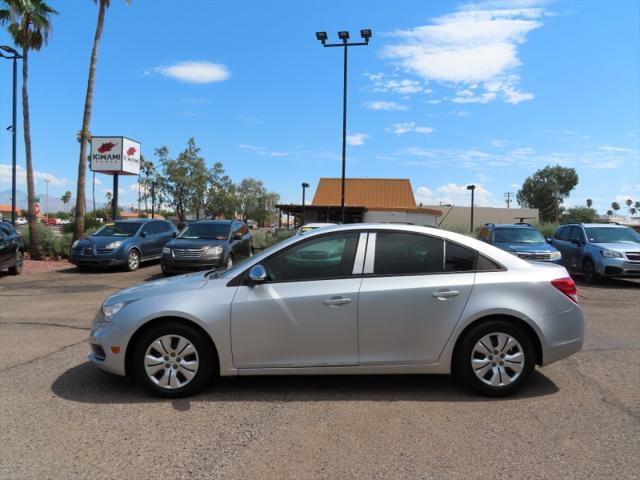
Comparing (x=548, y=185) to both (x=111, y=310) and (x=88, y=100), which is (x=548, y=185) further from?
(x=111, y=310)

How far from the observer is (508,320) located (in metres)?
4.34

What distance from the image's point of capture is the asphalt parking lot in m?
3.15

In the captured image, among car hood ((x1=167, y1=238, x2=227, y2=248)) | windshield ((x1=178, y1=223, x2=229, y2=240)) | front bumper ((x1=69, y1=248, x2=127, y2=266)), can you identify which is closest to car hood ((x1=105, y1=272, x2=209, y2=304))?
car hood ((x1=167, y1=238, x2=227, y2=248))

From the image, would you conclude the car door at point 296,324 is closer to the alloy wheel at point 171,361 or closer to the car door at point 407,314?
the car door at point 407,314

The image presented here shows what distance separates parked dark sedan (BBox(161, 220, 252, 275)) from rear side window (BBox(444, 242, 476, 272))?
9.17m

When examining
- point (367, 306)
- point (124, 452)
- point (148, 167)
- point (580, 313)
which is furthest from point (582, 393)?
point (148, 167)

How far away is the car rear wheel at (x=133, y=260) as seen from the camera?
14750 mm

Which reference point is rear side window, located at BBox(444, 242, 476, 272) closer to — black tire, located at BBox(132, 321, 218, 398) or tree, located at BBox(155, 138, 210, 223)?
black tire, located at BBox(132, 321, 218, 398)

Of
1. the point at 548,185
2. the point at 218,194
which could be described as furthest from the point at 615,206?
the point at 218,194

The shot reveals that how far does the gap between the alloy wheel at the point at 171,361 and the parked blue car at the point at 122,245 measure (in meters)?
11.0

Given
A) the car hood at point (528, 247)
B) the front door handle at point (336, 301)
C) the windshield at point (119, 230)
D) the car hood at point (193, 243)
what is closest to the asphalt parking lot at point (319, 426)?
the front door handle at point (336, 301)

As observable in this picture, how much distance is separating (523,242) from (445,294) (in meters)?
10.4

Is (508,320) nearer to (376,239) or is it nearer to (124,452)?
(376,239)

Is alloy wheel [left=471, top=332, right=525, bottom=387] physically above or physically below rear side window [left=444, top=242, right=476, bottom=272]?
below
